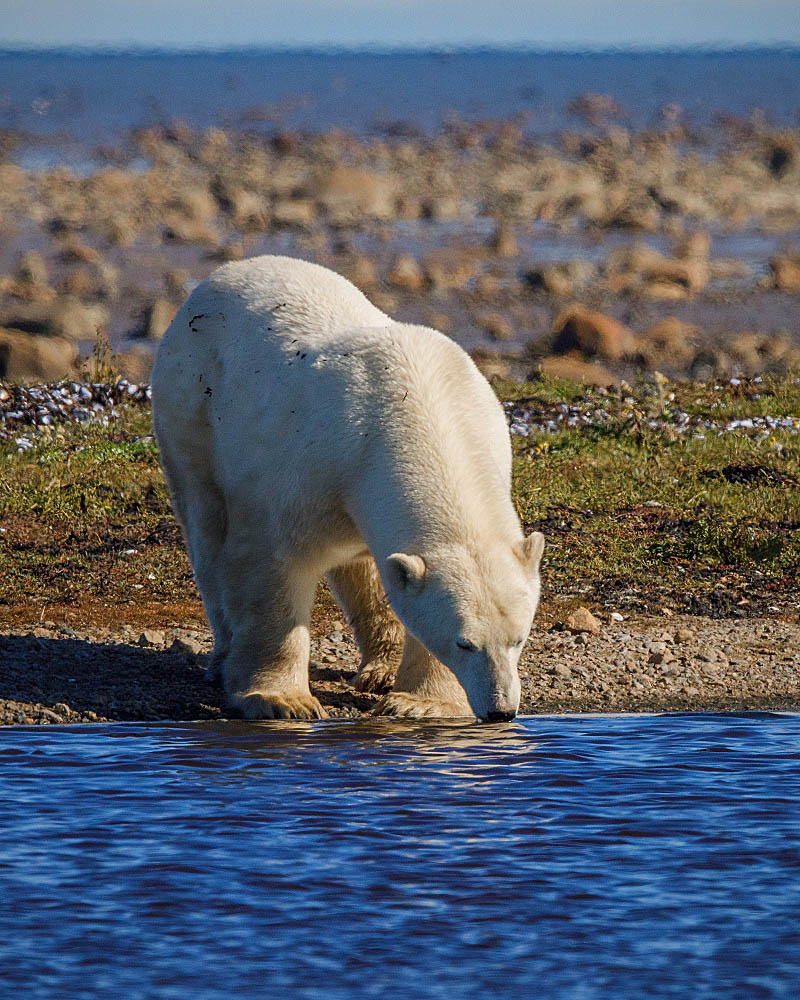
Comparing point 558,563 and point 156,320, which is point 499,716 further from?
point 156,320

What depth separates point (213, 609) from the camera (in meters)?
7.72

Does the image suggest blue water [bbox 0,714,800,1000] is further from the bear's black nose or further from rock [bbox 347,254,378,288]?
rock [bbox 347,254,378,288]

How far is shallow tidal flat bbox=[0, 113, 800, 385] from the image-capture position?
1827cm

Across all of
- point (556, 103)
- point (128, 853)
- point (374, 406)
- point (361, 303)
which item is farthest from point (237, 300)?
point (556, 103)

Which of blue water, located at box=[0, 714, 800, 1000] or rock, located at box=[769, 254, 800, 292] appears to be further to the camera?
rock, located at box=[769, 254, 800, 292]

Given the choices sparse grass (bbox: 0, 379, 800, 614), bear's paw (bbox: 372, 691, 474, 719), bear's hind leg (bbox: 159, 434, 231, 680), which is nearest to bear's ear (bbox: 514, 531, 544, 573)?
bear's paw (bbox: 372, 691, 474, 719)

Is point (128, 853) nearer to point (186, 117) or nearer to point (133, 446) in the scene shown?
point (133, 446)

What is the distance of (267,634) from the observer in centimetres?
699

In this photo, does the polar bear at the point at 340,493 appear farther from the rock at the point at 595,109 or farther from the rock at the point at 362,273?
the rock at the point at 595,109

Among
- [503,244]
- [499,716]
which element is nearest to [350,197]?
[503,244]

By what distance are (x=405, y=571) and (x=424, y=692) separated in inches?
36.6

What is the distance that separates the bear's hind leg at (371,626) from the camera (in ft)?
24.4

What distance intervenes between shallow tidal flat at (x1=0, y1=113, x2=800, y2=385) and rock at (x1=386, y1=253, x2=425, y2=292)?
38 millimetres

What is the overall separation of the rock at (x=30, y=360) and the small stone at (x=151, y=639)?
21.8 feet
